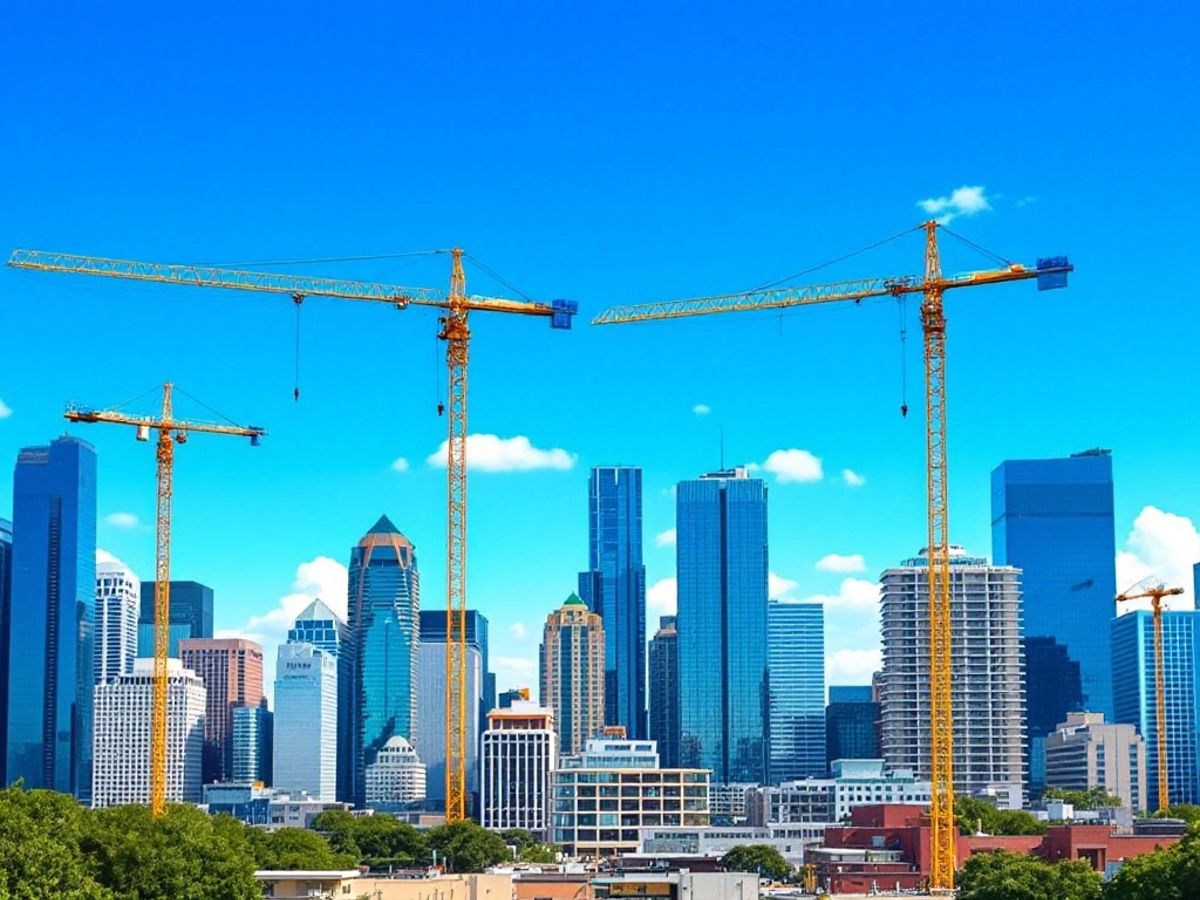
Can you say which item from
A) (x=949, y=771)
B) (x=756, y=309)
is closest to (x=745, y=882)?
(x=949, y=771)

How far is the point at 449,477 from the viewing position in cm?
17512

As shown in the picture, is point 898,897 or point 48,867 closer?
point 48,867

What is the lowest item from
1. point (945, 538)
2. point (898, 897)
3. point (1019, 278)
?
point (898, 897)

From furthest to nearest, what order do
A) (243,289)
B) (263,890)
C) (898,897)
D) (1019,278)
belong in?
1. (243,289)
2. (1019,278)
3. (898,897)
4. (263,890)

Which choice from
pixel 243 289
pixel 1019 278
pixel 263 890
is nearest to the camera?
pixel 263 890

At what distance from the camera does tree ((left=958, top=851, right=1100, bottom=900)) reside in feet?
436

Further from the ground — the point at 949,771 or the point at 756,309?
the point at 756,309

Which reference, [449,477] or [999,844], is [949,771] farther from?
[449,477]

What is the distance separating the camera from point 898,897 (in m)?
150

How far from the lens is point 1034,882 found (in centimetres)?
13450

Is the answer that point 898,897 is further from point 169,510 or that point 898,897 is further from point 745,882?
point 169,510

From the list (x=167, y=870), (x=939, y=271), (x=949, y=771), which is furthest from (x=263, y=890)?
(x=939, y=271)

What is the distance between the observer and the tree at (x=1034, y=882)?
132750 millimetres

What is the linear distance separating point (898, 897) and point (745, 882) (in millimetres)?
18824
